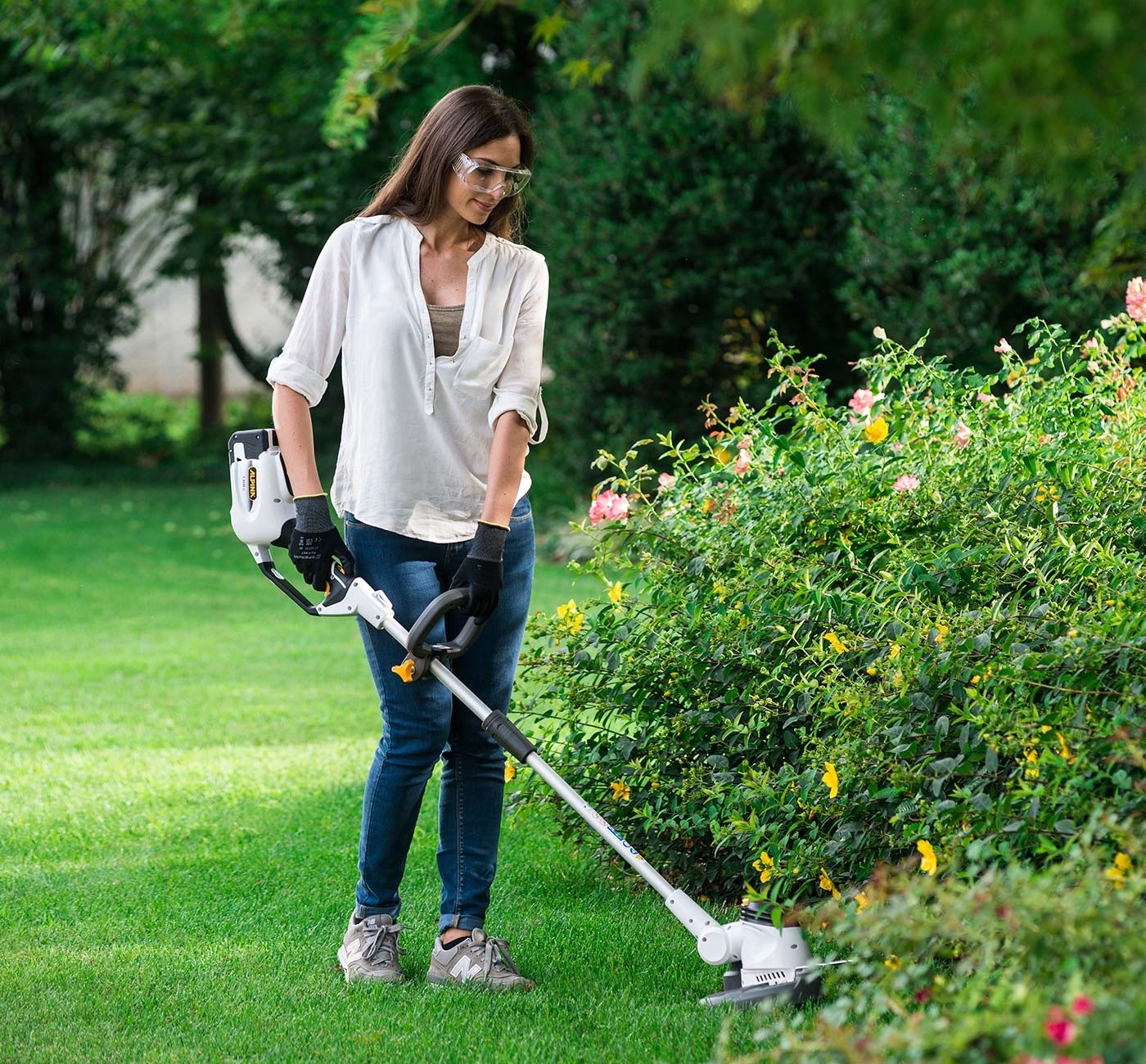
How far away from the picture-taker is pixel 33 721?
611cm

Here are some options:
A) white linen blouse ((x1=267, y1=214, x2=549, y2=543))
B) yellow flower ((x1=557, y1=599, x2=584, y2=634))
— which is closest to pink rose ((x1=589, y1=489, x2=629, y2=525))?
yellow flower ((x1=557, y1=599, x2=584, y2=634))

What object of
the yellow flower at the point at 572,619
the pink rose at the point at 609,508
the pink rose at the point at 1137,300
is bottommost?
the yellow flower at the point at 572,619

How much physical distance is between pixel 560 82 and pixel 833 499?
788 cm

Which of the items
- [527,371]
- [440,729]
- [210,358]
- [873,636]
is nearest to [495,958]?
[440,729]

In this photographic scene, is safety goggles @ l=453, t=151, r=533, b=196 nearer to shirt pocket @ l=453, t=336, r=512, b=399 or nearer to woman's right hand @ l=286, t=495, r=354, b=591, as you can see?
shirt pocket @ l=453, t=336, r=512, b=399

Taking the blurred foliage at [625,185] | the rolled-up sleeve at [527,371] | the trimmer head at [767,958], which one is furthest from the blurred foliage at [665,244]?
the trimmer head at [767,958]

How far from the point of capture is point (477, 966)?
10.6 feet

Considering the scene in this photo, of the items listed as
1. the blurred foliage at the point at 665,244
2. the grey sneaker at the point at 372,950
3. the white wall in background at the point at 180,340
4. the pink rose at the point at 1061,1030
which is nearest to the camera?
the pink rose at the point at 1061,1030

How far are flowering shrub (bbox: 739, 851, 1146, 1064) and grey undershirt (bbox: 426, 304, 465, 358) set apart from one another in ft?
4.84

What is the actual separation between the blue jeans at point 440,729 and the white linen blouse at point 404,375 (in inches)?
3.1

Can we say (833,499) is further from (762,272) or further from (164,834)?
(762,272)

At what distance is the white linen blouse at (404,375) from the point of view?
10.1ft

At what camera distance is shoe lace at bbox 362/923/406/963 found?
324cm

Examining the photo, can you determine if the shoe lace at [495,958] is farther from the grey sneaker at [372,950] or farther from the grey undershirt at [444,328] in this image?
the grey undershirt at [444,328]
